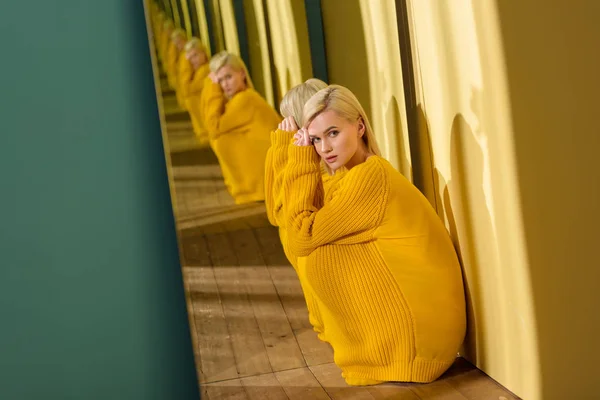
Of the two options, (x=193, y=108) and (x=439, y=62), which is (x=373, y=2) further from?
(x=193, y=108)

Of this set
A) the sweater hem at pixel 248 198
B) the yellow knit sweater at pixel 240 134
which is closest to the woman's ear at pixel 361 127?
the yellow knit sweater at pixel 240 134

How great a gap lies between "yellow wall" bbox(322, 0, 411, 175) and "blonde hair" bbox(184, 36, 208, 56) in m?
0.37

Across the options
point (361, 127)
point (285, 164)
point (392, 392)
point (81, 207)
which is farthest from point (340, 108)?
point (81, 207)

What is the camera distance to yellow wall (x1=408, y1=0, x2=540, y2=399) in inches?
63.1

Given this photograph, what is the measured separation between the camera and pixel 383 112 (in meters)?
1.84

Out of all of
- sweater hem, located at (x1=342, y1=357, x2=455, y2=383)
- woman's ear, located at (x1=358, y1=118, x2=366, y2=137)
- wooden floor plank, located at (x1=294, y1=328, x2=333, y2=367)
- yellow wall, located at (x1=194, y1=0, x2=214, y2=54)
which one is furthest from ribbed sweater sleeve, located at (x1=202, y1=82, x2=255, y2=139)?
sweater hem, located at (x1=342, y1=357, x2=455, y2=383)

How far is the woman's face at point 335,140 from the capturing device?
5.66 ft

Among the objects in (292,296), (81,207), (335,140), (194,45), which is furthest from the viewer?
(81,207)

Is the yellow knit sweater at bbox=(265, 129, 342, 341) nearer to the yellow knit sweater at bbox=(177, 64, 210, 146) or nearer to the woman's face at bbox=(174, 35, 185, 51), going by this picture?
the yellow knit sweater at bbox=(177, 64, 210, 146)

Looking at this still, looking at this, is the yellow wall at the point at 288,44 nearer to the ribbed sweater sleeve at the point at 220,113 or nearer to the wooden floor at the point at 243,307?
the ribbed sweater sleeve at the point at 220,113

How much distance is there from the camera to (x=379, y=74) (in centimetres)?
184

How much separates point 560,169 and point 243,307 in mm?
825

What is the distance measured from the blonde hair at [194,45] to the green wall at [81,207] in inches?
9.1

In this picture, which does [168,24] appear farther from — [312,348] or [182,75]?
[312,348]
